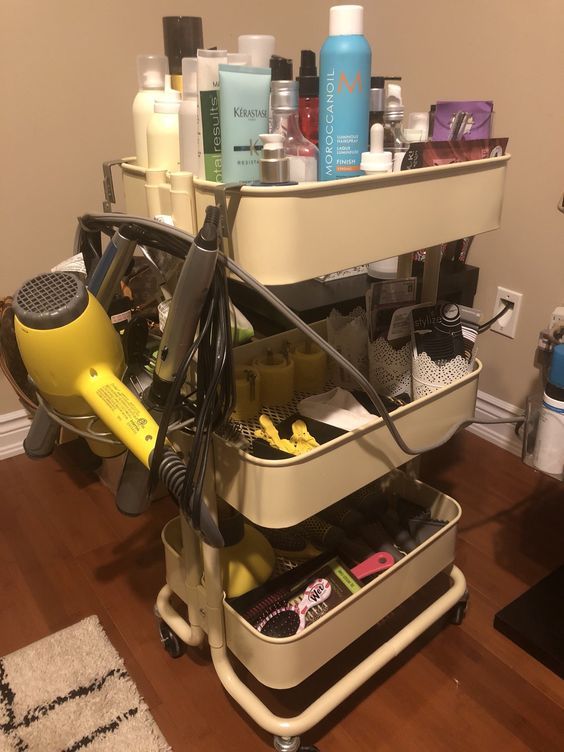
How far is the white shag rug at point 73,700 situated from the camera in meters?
0.87

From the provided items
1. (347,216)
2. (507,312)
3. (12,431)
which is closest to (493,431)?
(507,312)

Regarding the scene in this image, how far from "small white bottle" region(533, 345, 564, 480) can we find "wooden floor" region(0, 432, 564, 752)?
340mm

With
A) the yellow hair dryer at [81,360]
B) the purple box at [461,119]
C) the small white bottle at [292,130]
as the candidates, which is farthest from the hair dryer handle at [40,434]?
the purple box at [461,119]

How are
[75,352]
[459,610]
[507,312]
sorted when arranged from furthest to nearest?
[507,312] → [459,610] → [75,352]

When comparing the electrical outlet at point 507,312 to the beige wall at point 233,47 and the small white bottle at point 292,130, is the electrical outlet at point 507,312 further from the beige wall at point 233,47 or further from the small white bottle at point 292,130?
the small white bottle at point 292,130

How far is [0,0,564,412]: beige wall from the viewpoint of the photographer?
1235 mm

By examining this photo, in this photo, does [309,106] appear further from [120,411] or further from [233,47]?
[233,47]

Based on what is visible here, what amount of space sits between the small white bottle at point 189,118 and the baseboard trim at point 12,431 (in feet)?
3.30

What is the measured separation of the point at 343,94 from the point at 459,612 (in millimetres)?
825

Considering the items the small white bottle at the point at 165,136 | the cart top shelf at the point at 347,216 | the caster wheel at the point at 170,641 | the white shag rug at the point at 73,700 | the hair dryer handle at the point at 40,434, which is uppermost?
the small white bottle at the point at 165,136

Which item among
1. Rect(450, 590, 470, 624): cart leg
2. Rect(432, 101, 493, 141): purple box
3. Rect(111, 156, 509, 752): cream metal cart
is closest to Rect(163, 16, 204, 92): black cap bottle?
Rect(111, 156, 509, 752): cream metal cart

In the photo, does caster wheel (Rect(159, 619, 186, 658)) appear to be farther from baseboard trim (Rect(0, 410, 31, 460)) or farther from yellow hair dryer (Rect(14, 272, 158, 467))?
baseboard trim (Rect(0, 410, 31, 460))

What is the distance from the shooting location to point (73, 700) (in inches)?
36.7

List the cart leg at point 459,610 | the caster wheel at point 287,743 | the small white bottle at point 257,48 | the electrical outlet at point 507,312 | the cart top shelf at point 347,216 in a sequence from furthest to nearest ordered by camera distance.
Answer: the electrical outlet at point 507,312, the cart leg at point 459,610, the caster wheel at point 287,743, the small white bottle at point 257,48, the cart top shelf at point 347,216
